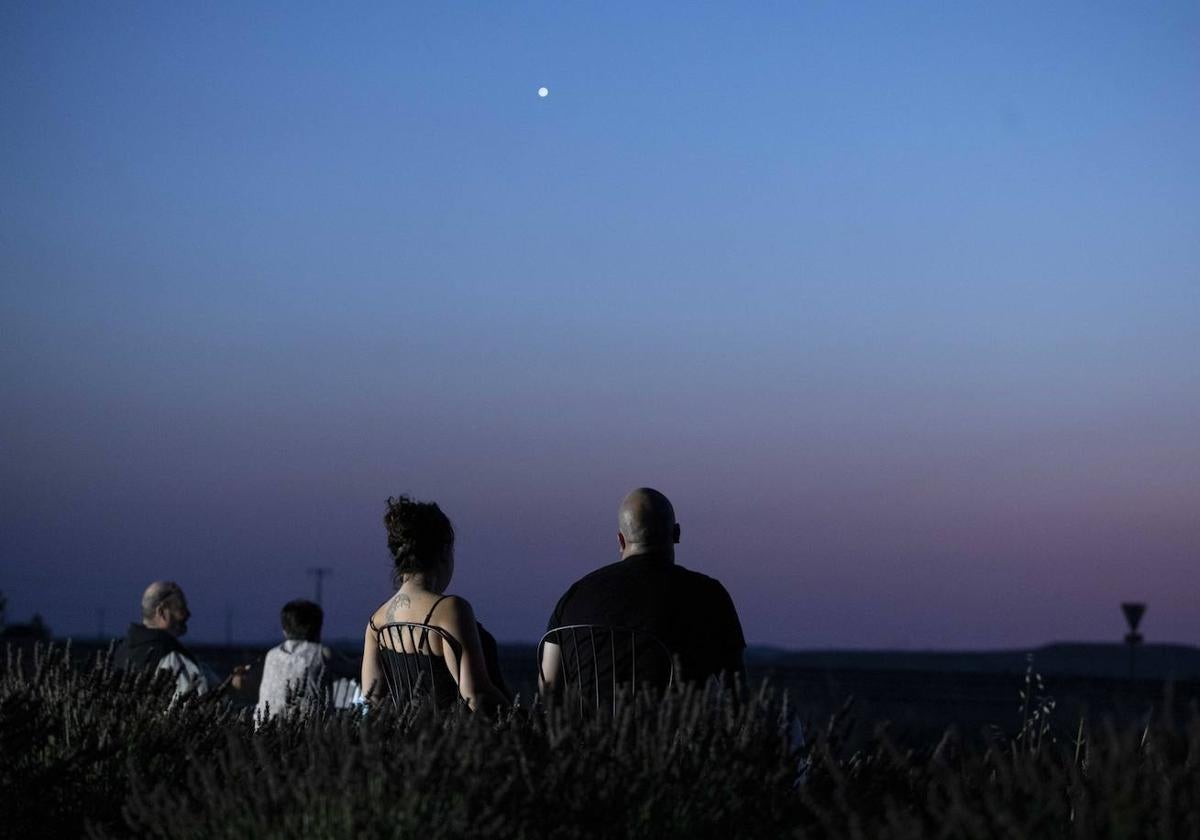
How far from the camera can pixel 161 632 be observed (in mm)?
8727

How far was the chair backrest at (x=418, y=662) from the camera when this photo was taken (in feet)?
20.9

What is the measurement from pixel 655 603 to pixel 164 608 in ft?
12.2

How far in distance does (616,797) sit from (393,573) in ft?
7.22

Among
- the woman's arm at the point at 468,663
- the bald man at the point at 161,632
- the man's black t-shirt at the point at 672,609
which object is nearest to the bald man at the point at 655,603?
the man's black t-shirt at the point at 672,609

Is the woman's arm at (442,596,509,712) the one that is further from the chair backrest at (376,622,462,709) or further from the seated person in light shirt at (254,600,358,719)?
the seated person in light shirt at (254,600,358,719)

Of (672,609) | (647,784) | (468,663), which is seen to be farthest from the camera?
(468,663)

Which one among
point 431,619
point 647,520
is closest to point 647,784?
point 647,520

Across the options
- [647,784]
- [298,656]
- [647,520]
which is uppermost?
[647,520]

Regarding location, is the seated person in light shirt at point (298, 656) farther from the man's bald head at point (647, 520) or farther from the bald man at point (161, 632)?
the man's bald head at point (647, 520)

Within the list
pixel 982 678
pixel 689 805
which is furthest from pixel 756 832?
pixel 982 678

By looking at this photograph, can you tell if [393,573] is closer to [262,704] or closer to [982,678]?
[262,704]

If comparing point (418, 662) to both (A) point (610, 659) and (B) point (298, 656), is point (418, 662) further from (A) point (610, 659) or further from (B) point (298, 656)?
(B) point (298, 656)

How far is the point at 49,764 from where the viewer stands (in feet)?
19.5

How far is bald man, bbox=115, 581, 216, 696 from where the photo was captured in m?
8.59
